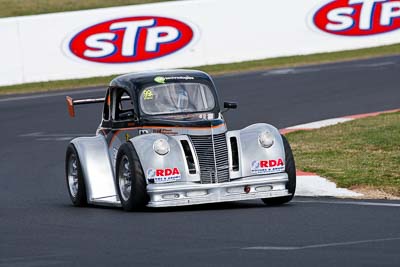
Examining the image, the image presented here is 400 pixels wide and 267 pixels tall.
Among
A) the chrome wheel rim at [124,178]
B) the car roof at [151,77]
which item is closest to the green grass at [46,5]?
the car roof at [151,77]

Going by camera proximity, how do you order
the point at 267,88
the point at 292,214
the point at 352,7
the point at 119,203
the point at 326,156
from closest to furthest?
1. the point at 292,214
2. the point at 119,203
3. the point at 326,156
4. the point at 267,88
5. the point at 352,7

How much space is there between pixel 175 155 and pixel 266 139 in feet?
3.34

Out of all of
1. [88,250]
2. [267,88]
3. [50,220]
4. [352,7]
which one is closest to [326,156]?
[50,220]

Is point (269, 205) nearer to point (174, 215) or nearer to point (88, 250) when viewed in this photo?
point (174, 215)

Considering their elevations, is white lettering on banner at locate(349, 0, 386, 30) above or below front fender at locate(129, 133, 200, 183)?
above

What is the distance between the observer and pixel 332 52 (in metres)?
32.5

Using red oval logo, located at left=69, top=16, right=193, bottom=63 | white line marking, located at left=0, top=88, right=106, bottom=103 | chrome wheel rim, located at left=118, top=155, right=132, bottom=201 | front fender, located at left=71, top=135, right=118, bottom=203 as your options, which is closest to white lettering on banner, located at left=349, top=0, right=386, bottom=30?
red oval logo, located at left=69, top=16, right=193, bottom=63

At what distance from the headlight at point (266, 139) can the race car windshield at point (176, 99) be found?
111 centimetres

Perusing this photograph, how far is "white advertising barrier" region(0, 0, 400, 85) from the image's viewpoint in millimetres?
29234

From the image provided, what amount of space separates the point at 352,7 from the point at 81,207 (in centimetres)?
2038

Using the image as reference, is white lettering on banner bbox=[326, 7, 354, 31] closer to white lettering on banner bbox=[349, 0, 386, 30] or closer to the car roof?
white lettering on banner bbox=[349, 0, 386, 30]

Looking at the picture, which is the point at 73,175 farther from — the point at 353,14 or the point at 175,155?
the point at 353,14

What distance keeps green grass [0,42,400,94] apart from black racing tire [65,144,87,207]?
15.6 m

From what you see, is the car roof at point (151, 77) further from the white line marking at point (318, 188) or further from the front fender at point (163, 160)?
the white line marking at point (318, 188)
